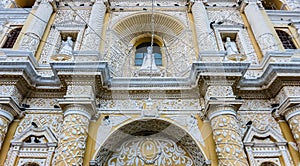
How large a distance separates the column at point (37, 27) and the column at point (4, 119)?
2040 mm

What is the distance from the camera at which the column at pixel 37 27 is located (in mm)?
6945

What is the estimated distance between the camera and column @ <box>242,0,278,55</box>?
700 centimetres

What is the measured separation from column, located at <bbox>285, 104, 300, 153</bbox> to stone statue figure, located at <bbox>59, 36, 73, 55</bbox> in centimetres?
576

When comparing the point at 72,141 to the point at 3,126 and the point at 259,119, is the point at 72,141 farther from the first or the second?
the point at 259,119

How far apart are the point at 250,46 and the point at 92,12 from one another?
16.9ft

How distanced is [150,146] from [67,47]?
3765 mm

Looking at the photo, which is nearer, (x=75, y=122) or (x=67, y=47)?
(x=75, y=122)

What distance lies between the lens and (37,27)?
24.3 feet

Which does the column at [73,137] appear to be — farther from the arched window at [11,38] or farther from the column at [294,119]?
the column at [294,119]

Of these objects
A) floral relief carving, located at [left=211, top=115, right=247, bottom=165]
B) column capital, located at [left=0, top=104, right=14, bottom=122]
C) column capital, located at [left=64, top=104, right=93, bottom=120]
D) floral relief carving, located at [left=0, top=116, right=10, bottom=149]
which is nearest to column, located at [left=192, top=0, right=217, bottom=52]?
floral relief carving, located at [left=211, top=115, right=247, bottom=165]

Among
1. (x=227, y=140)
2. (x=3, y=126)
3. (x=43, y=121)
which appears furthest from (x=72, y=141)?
(x=227, y=140)

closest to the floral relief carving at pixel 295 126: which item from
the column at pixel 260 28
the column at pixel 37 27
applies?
the column at pixel 260 28

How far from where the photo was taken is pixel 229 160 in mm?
4645

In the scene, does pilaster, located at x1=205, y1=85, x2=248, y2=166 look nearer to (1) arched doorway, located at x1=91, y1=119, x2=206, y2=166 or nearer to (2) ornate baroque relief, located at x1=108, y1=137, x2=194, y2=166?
(1) arched doorway, located at x1=91, y1=119, x2=206, y2=166
